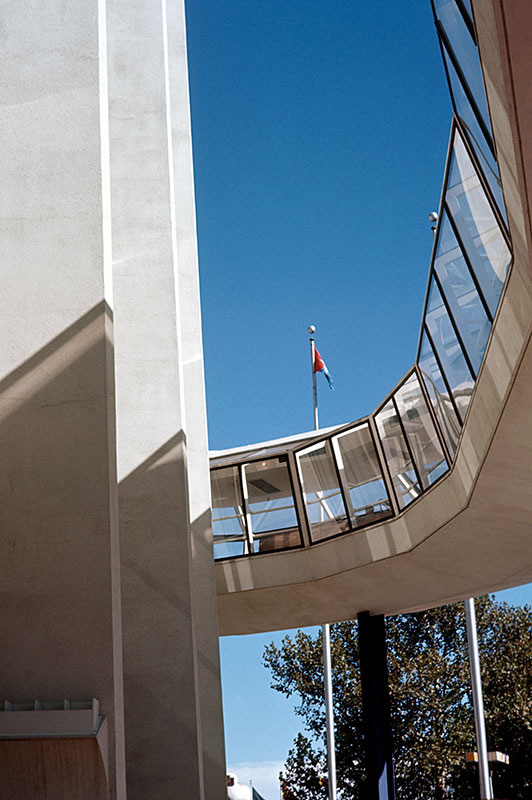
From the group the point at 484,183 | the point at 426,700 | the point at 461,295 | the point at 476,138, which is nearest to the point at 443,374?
the point at 461,295

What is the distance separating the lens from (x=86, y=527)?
7.45 meters

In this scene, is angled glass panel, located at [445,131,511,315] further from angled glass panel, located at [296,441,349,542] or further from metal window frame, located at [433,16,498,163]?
angled glass panel, located at [296,441,349,542]

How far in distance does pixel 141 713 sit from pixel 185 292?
28.6 ft

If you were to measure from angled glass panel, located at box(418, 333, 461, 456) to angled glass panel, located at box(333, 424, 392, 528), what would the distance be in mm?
3203

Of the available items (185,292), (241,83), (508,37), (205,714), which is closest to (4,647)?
(508,37)

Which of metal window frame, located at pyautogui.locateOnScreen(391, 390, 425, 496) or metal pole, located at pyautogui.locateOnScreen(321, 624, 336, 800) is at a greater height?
metal window frame, located at pyautogui.locateOnScreen(391, 390, 425, 496)

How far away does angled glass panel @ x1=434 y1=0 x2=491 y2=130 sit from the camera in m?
7.61

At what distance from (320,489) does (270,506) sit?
1205 mm

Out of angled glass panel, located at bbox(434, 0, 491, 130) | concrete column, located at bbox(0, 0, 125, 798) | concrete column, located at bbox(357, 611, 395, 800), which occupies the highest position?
angled glass panel, located at bbox(434, 0, 491, 130)

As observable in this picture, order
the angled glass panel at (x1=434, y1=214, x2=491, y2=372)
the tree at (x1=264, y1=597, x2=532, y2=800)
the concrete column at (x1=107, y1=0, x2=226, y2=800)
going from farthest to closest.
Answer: the tree at (x1=264, y1=597, x2=532, y2=800)
the angled glass panel at (x1=434, y1=214, x2=491, y2=372)
the concrete column at (x1=107, y1=0, x2=226, y2=800)

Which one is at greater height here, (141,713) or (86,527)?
(86,527)

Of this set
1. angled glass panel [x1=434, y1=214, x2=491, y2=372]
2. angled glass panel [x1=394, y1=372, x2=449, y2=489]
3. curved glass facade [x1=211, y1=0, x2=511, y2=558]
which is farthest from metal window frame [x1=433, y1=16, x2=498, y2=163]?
angled glass panel [x1=394, y1=372, x2=449, y2=489]

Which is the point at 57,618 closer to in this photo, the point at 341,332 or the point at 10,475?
the point at 10,475

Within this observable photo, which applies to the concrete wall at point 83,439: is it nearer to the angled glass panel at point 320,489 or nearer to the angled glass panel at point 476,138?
the angled glass panel at point 476,138
